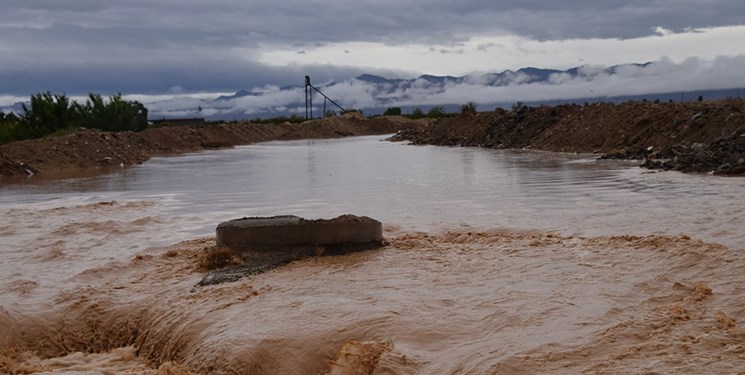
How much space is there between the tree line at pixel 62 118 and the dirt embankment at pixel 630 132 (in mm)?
20144

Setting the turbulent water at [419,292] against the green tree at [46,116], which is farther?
the green tree at [46,116]

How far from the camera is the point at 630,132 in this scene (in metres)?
27.7

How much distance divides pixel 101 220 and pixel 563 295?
29.3 ft

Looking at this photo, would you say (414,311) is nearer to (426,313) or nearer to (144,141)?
(426,313)

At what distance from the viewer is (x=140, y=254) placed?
32.7ft

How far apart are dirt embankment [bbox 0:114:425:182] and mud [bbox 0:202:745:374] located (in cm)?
1793

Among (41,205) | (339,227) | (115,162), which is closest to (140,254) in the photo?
(339,227)

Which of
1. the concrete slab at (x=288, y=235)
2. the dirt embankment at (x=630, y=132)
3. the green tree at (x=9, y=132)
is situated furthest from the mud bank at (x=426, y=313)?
the green tree at (x=9, y=132)

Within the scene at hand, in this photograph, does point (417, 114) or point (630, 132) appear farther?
point (417, 114)

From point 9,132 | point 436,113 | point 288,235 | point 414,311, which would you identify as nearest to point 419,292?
point 414,311

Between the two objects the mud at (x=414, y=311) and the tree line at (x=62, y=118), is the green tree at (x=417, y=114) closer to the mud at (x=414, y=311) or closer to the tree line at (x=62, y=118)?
the tree line at (x=62, y=118)

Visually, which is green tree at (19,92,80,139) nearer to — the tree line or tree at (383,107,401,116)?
the tree line

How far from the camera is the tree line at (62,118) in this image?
38.2 m

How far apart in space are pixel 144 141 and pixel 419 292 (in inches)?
1554
